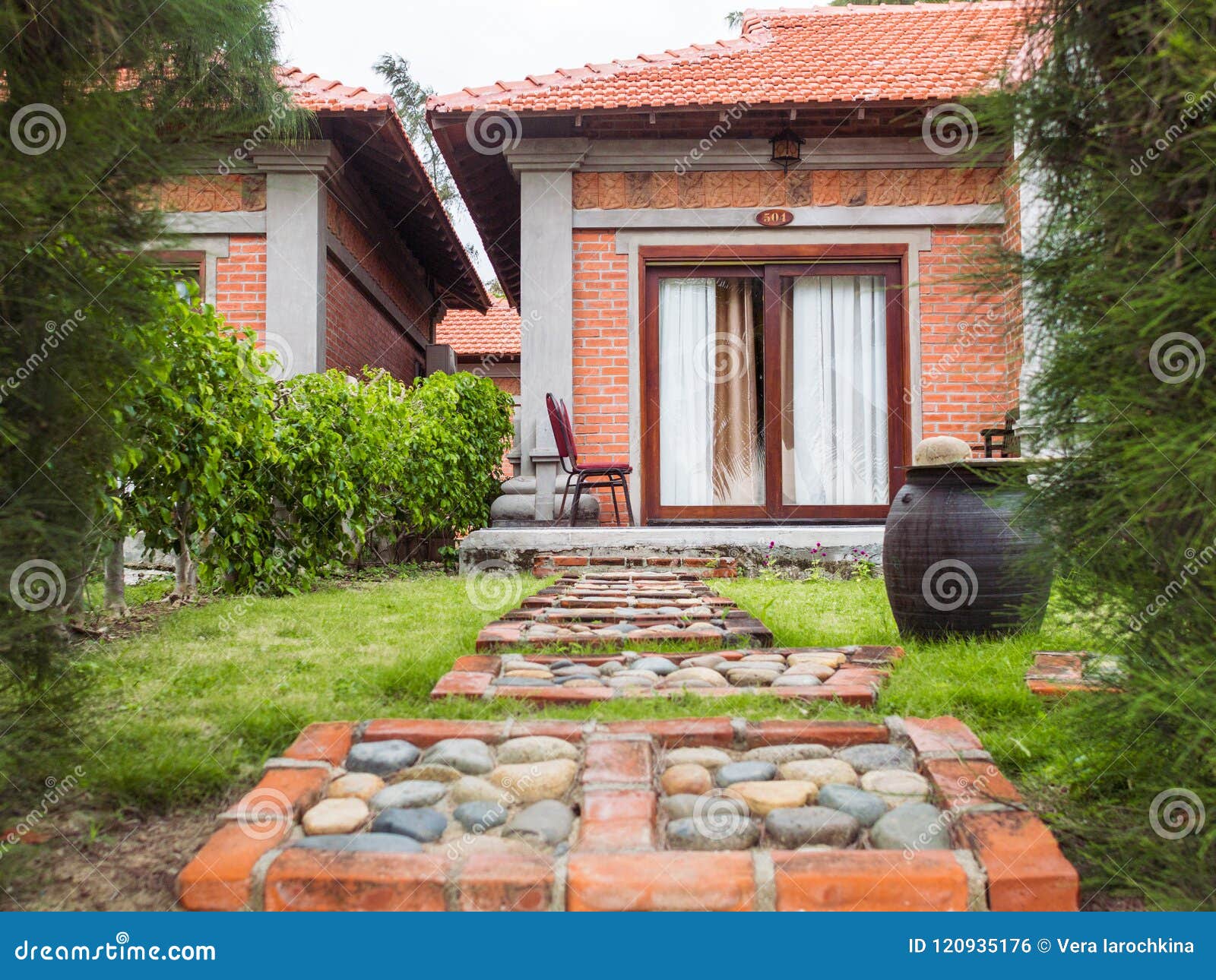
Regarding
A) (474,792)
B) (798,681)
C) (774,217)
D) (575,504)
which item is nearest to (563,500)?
(575,504)

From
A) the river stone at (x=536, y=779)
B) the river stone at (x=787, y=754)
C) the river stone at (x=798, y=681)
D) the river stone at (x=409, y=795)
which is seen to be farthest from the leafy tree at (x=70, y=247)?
the river stone at (x=798, y=681)

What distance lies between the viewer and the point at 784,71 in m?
8.13

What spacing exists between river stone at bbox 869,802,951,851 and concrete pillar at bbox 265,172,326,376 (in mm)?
7507

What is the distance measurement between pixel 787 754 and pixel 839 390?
21.1 ft

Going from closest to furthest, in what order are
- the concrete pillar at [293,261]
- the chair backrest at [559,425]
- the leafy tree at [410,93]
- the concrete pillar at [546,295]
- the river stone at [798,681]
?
the river stone at [798,681]
the chair backrest at [559,425]
the concrete pillar at [546,295]
the concrete pillar at [293,261]
the leafy tree at [410,93]

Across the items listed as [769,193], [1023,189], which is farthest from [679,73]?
[1023,189]

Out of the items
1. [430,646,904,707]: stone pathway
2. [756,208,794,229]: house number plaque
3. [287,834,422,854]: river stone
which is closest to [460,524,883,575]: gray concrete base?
Result: [756,208,794,229]: house number plaque

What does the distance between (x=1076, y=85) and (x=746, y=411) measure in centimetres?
642

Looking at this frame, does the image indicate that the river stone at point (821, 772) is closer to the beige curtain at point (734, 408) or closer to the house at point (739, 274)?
the house at point (739, 274)

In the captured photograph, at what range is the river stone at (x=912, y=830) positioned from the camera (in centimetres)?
171

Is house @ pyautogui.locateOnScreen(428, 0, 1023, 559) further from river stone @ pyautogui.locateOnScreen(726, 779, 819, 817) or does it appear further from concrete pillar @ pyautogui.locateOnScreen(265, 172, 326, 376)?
river stone @ pyautogui.locateOnScreen(726, 779, 819, 817)

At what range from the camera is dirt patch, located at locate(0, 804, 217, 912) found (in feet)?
5.17

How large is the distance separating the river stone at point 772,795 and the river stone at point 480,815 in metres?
0.46

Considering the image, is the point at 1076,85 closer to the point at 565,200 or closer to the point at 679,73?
A: the point at 565,200
